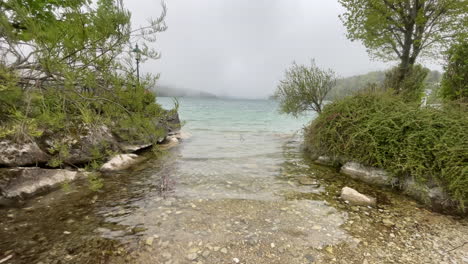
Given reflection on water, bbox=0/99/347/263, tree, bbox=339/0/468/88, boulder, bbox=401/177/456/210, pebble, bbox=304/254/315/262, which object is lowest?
reflection on water, bbox=0/99/347/263

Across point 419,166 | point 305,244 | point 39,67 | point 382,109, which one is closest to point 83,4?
point 39,67

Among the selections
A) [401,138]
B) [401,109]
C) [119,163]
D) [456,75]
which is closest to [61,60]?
[119,163]

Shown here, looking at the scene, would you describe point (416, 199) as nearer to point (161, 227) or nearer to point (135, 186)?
point (161, 227)

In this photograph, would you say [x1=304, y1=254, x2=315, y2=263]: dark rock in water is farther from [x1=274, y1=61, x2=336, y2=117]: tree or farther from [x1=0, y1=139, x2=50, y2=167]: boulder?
[x1=274, y1=61, x2=336, y2=117]: tree

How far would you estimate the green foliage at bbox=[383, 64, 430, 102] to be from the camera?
12.8 m

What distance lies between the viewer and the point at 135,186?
564 cm

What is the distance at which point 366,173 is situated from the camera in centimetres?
638

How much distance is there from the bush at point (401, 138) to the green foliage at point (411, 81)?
6583 millimetres

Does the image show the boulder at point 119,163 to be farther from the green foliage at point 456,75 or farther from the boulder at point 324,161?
the green foliage at point 456,75

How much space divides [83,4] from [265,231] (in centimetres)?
482

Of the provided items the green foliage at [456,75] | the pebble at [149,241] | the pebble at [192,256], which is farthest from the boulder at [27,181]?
the green foliage at [456,75]

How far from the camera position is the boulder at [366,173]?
19.5 ft

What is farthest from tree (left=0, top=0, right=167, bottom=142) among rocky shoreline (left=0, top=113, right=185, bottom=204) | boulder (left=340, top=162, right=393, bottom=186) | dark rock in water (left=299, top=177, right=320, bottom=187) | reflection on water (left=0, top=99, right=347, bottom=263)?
boulder (left=340, top=162, right=393, bottom=186)

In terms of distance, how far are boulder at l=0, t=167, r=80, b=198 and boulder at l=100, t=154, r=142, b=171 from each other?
1331mm
